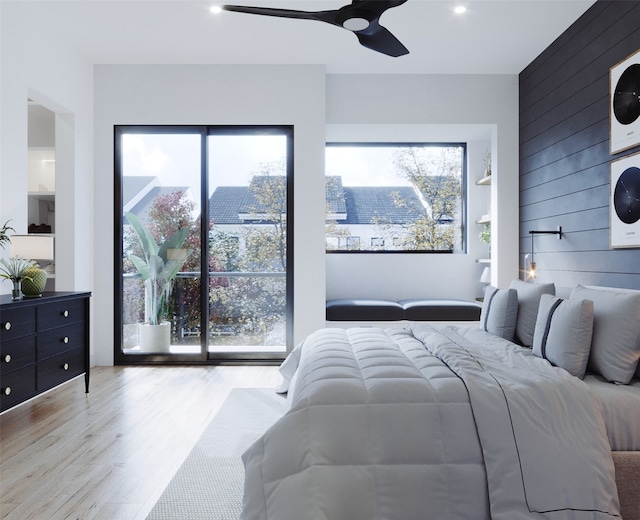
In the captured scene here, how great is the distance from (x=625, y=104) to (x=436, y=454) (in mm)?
2709

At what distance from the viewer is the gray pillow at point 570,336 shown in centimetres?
239

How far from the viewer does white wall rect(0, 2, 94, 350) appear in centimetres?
345

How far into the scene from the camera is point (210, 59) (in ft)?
15.1

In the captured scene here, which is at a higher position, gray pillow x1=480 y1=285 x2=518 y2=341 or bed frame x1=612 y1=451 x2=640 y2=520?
gray pillow x1=480 y1=285 x2=518 y2=341

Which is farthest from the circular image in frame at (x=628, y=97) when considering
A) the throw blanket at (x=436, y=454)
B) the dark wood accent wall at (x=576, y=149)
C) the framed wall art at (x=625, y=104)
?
the throw blanket at (x=436, y=454)

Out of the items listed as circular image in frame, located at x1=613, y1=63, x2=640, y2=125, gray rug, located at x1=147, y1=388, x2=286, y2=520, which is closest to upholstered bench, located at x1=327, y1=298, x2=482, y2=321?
gray rug, located at x1=147, y1=388, x2=286, y2=520

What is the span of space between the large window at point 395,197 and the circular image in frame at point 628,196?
2.70 m

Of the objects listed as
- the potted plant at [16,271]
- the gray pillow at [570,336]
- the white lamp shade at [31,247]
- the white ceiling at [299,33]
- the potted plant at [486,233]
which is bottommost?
the gray pillow at [570,336]

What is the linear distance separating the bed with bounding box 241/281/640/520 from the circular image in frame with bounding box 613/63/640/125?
1.85 meters

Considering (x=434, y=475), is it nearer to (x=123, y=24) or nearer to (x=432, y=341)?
(x=432, y=341)

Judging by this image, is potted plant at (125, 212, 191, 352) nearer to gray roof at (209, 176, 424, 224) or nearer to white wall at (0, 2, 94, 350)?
white wall at (0, 2, 94, 350)

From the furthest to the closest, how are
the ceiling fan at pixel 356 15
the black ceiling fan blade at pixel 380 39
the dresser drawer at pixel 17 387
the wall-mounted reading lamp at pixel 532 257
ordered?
the wall-mounted reading lamp at pixel 532 257 → the dresser drawer at pixel 17 387 → the black ceiling fan blade at pixel 380 39 → the ceiling fan at pixel 356 15

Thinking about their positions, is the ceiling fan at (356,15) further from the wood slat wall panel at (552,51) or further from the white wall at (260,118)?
the white wall at (260,118)

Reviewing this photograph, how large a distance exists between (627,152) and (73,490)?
12.5 feet
